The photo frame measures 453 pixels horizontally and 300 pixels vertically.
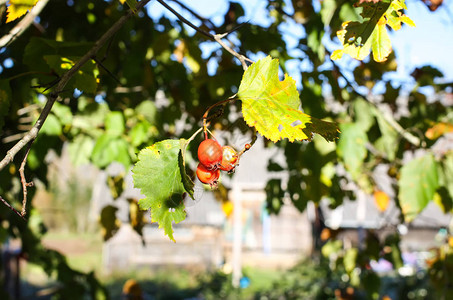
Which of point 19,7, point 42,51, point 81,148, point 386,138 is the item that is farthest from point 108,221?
point 19,7

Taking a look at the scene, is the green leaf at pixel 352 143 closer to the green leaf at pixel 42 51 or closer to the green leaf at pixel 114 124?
the green leaf at pixel 114 124

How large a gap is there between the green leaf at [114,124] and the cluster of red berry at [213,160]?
0.98 meters

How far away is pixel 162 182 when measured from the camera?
2.33 feet

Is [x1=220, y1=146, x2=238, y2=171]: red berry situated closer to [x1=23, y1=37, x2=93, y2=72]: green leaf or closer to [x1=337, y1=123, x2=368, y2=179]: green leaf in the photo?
[x1=23, y1=37, x2=93, y2=72]: green leaf

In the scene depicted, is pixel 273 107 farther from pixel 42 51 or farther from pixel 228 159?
pixel 42 51

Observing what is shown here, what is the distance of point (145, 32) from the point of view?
2027 millimetres

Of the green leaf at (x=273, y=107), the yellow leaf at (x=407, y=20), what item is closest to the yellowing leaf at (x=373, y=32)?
the yellow leaf at (x=407, y=20)

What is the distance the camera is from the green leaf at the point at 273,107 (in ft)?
2.19

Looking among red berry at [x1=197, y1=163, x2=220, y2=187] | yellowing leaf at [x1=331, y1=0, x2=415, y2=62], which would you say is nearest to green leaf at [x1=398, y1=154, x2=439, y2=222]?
yellowing leaf at [x1=331, y1=0, x2=415, y2=62]

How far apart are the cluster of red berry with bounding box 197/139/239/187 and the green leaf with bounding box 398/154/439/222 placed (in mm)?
965

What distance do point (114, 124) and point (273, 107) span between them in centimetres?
111

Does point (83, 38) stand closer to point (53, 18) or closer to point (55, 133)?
point (53, 18)

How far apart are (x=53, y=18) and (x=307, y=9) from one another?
1085 mm

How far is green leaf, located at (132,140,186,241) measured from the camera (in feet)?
2.31
